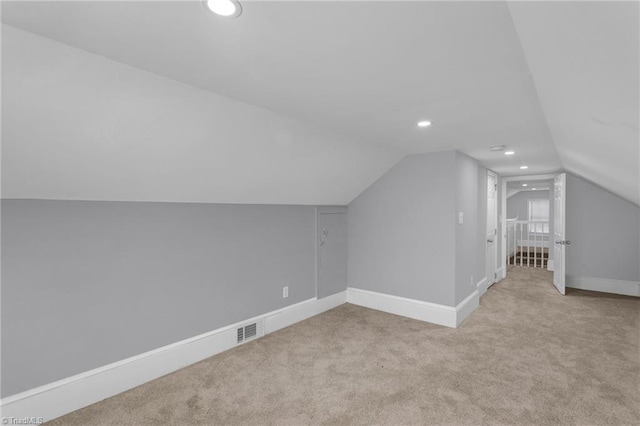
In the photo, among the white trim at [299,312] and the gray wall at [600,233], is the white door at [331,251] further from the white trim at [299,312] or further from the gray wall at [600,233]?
the gray wall at [600,233]

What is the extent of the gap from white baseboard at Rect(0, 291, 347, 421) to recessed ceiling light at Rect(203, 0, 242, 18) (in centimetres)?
255

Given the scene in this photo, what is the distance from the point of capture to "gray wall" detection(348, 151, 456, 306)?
3.66 metres

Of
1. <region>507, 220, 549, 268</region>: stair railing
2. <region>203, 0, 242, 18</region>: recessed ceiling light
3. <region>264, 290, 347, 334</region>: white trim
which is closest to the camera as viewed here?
<region>203, 0, 242, 18</region>: recessed ceiling light

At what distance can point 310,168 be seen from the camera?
326 cm

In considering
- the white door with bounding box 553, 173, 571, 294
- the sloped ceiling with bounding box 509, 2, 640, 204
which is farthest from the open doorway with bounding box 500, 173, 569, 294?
the sloped ceiling with bounding box 509, 2, 640, 204

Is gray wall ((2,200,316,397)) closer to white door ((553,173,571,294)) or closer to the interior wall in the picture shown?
the interior wall

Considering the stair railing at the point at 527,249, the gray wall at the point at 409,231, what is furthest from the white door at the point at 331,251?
the stair railing at the point at 527,249

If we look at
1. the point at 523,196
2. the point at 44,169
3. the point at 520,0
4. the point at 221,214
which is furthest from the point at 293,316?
the point at 523,196

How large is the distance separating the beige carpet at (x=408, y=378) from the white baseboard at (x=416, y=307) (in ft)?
0.50

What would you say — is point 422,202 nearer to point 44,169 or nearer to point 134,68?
point 134,68

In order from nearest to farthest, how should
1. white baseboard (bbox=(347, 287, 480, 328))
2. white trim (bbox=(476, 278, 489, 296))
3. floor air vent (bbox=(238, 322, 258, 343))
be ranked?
floor air vent (bbox=(238, 322, 258, 343)) → white baseboard (bbox=(347, 287, 480, 328)) → white trim (bbox=(476, 278, 489, 296))

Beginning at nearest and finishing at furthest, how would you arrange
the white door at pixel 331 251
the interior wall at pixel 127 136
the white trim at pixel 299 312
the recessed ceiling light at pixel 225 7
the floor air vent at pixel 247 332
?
the recessed ceiling light at pixel 225 7, the interior wall at pixel 127 136, the floor air vent at pixel 247 332, the white trim at pixel 299 312, the white door at pixel 331 251

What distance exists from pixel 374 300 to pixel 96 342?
321 cm

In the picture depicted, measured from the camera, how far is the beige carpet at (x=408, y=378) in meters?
2.06
